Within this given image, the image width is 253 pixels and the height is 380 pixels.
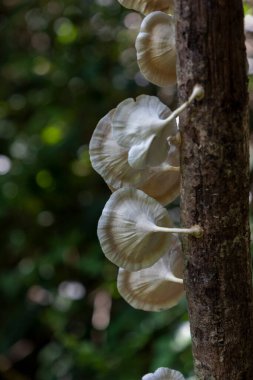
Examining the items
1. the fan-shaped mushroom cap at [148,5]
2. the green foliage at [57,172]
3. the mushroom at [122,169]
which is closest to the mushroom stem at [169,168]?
the mushroom at [122,169]

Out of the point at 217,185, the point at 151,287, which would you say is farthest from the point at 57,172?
the point at 217,185

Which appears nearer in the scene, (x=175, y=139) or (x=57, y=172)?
(x=175, y=139)

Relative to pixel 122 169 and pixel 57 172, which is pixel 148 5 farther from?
pixel 57 172

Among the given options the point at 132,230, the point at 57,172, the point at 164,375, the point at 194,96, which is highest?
the point at 194,96

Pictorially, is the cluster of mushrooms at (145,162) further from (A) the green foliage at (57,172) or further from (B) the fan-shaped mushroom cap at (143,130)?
(A) the green foliage at (57,172)

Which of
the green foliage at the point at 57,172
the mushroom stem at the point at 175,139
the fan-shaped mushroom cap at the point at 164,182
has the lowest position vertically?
the green foliage at the point at 57,172

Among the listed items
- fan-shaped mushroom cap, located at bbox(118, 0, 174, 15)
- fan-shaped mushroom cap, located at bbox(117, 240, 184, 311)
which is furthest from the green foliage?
fan-shaped mushroom cap, located at bbox(118, 0, 174, 15)

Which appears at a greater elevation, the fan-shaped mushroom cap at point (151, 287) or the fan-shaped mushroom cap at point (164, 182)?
the fan-shaped mushroom cap at point (164, 182)
